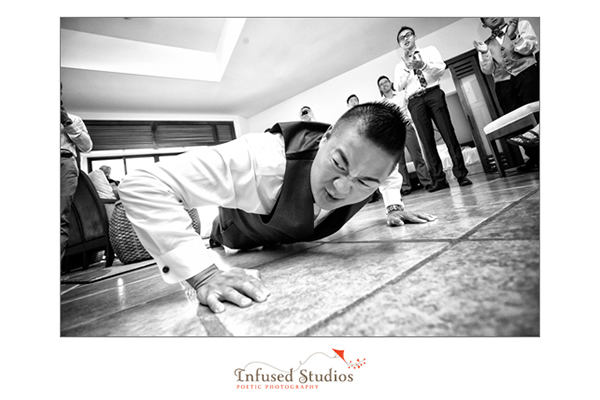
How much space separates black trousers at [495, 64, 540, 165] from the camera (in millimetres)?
492

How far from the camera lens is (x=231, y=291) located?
16.7 inches

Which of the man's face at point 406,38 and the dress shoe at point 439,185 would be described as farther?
the dress shoe at point 439,185

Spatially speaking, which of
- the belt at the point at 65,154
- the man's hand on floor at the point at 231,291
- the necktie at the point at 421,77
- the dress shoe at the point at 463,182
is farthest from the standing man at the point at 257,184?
the dress shoe at the point at 463,182

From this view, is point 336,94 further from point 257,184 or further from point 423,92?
point 257,184

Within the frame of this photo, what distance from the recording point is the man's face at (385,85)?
0.94m

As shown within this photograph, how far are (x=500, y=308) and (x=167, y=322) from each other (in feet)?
1.36

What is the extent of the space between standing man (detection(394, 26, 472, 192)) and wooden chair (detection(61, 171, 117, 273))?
2.71 feet

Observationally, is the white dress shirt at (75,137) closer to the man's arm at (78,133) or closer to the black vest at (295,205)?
the man's arm at (78,133)

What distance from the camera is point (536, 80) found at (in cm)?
49

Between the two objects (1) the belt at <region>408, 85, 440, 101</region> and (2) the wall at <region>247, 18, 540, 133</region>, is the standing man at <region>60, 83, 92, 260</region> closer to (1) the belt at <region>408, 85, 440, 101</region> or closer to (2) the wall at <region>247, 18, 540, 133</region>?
(2) the wall at <region>247, 18, 540, 133</region>

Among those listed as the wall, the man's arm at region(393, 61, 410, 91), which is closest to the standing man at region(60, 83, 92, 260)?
the wall

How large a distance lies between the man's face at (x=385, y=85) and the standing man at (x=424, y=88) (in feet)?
0.09
